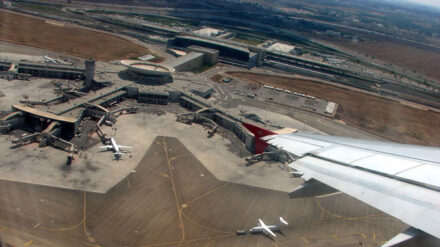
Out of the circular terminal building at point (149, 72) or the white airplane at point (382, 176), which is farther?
the circular terminal building at point (149, 72)

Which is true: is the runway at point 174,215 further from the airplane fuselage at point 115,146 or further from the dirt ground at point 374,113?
the dirt ground at point 374,113

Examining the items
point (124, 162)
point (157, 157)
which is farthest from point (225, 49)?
point (124, 162)

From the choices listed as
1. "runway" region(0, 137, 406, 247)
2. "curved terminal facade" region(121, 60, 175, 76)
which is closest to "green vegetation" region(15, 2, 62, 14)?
"curved terminal facade" region(121, 60, 175, 76)

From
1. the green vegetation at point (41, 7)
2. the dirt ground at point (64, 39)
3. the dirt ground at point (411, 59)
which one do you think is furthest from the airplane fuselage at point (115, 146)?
the dirt ground at point (411, 59)

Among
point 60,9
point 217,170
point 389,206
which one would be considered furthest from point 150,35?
point 389,206

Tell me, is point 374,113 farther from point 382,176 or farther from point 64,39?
point 64,39

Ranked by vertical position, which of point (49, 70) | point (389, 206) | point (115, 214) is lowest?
point (115, 214)

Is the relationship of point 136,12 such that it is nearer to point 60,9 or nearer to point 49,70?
point 60,9

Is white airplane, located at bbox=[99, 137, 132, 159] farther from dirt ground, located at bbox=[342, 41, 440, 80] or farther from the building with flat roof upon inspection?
dirt ground, located at bbox=[342, 41, 440, 80]

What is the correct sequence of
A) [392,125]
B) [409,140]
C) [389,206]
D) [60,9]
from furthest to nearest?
1. [60,9]
2. [392,125]
3. [409,140]
4. [389,206]
